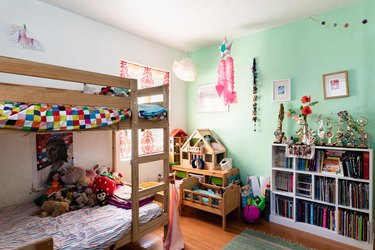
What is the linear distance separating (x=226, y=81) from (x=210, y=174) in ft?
4.50

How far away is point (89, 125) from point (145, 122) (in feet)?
1.72

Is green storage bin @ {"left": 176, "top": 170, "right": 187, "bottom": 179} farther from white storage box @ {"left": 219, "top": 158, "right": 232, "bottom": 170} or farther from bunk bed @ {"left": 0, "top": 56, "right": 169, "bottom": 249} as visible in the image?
bunk bed @ {"left": 0, "top": 56, "right": 169, "bottom": 249}

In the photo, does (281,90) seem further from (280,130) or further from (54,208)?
(54,208)

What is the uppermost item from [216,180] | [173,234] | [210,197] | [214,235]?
[216,180]

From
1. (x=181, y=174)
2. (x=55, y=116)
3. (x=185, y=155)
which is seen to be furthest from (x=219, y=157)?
(x=55, y=116)

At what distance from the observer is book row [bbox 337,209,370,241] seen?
2098 mm

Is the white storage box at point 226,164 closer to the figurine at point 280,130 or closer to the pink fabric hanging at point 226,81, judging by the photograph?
the figurine at point 280,130

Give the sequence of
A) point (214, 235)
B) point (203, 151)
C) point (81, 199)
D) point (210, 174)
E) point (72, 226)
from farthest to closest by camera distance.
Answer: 1. point (203, 151)
2. point (210, 174)
3. point (214, 235)
4. point (81, 199)
5. point (72, 226)

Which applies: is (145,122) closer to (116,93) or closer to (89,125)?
(116,93)

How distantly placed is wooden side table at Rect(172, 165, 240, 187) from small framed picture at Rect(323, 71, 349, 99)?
5.10 feet

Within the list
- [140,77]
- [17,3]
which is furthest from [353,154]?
[17,3]

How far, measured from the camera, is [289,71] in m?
2.76

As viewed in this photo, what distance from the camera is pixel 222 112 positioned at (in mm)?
3393

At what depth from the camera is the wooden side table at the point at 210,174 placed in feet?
9.49
